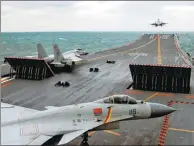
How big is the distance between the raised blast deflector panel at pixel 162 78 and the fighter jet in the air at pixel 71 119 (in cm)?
1389

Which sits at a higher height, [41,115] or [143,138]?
[41,115]

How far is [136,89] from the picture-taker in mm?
31000

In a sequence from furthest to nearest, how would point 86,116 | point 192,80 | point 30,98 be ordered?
1. point 192,80
2. point 30,98
3. point 86,116

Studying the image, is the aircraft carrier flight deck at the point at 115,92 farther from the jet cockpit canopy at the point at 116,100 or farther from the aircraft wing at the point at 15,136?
the aircraft wing at the point at 15,136

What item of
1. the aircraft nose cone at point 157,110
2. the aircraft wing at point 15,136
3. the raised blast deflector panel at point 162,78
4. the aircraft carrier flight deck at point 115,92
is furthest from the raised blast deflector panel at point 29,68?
the aircraft nose cone at point 157,110

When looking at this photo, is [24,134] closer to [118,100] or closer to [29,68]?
[118,100]

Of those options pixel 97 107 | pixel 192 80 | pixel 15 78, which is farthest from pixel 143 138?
pixel 15 78

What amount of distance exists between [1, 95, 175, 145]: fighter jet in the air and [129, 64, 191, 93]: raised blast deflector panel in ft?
45.6

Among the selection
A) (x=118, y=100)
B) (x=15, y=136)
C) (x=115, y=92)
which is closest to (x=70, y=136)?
(x=15, y=136)

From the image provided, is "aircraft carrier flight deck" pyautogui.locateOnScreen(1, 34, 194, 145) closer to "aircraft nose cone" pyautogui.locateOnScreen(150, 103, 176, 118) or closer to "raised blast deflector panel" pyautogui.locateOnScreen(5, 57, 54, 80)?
"raised blast deflector panel" pyautogui.locateOnScreen(5, 57, 54, 80)

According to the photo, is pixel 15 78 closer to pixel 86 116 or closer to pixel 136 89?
pixel 136 89

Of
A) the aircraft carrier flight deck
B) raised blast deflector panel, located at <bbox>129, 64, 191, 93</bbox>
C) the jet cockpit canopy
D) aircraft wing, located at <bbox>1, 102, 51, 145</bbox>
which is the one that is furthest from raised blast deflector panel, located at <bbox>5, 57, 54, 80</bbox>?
the jet cockpit canopy

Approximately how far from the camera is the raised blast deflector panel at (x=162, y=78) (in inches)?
1180

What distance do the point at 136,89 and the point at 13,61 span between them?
55.8 feet
